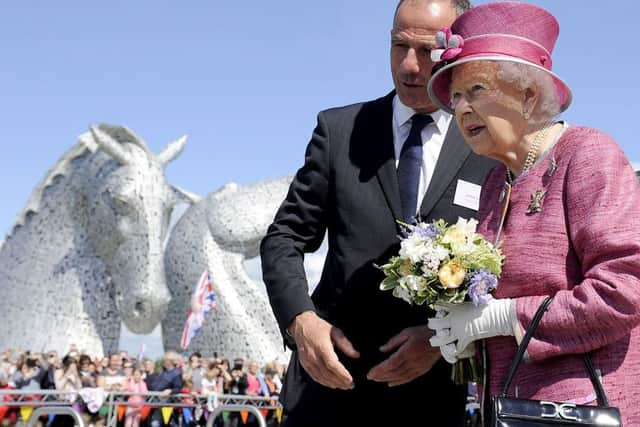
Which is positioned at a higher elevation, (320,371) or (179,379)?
(320,371)

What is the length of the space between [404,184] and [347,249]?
25 cm

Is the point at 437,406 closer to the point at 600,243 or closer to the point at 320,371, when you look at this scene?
the point at 320,371

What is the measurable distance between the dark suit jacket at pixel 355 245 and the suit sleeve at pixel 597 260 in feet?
2.07

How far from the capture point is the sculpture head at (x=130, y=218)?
47.5 feet

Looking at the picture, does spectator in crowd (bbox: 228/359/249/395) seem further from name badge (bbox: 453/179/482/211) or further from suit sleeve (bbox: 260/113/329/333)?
name badge (bbox: 453/179/482/211)

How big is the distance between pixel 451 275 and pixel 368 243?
2.02 ft

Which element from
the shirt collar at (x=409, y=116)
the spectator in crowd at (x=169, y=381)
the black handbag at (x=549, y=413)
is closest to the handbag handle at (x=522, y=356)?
the black handbag at (x=549, y=413)

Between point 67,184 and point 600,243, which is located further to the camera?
point 67,184

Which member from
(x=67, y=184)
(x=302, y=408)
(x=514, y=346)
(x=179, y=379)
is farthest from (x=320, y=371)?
(x=67, y=184)

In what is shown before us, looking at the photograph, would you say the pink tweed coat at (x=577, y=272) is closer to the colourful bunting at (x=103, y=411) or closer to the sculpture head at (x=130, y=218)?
the colourful bunting at (x=103, y=411)

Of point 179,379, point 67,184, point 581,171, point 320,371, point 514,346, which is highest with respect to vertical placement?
point 581,171

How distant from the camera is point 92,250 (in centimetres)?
1491

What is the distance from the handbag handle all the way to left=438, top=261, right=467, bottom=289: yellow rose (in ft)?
0.59

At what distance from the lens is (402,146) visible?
255 cm
